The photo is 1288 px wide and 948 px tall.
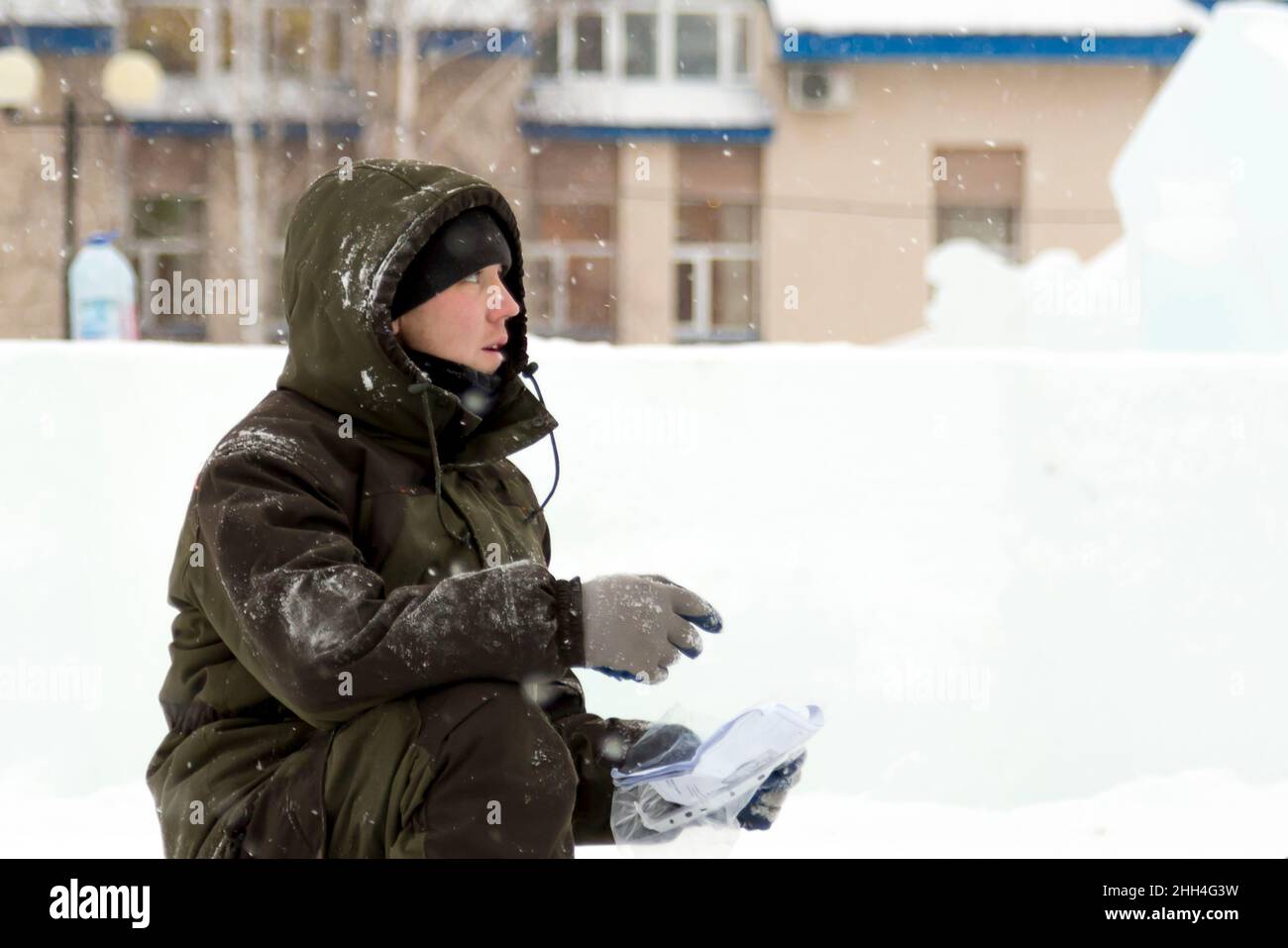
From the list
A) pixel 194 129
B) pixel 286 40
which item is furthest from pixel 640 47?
pixel 194 129

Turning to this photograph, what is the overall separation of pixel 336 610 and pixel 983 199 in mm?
19094

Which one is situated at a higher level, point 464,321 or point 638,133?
point 638,133

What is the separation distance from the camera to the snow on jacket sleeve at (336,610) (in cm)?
180

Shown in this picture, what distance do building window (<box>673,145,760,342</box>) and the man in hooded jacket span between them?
17.7 m

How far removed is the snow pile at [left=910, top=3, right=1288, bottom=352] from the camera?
5586 mm

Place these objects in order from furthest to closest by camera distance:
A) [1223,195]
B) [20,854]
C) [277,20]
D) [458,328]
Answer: [277,20], [1223,195], [20,854], [458,328]

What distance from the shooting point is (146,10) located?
727 inches

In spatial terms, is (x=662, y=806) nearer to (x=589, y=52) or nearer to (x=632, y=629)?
(x=632, y=629)

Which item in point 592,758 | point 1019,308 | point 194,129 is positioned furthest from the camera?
point 194,129

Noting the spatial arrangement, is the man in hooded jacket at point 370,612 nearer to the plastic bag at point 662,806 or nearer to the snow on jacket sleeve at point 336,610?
the snow on jacket sleeve at point 336,610

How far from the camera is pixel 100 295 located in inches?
259
